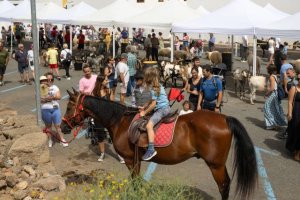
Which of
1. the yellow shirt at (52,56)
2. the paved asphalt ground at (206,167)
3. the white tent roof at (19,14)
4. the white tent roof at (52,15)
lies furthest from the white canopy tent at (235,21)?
the white tent roof at (19,14)

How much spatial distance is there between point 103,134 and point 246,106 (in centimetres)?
692

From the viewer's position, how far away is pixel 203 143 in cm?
626

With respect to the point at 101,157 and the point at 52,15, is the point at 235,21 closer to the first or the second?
the point at 101,157

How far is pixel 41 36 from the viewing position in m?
32.0

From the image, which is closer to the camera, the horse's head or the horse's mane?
the horse's mane

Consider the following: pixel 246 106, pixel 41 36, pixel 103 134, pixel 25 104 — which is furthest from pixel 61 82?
pixel 41 36

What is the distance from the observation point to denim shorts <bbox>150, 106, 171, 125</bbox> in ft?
21.0

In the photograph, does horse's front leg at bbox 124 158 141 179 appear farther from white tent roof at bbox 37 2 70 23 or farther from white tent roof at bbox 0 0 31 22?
white tent roof at bbox 0 0 31 22

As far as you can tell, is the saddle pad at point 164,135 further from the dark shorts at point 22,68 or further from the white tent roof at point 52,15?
the white tent roof at point 52,15

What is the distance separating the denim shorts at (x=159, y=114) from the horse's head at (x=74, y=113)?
50.8 inches

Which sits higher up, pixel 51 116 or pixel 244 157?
pixel 51 116

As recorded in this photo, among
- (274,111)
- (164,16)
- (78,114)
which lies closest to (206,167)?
(78,114)

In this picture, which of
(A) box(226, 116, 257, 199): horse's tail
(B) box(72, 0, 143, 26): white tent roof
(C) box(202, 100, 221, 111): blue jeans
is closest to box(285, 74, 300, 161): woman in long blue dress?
(C) box(202, 100, 221, 111): blue jeans

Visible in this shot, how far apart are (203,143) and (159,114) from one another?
791 millimetres
